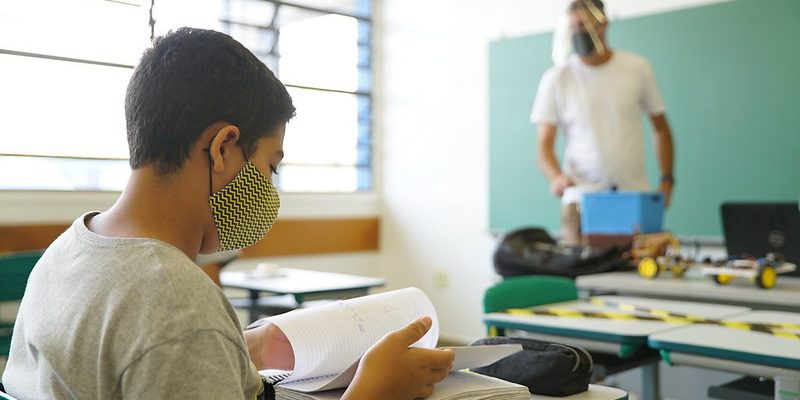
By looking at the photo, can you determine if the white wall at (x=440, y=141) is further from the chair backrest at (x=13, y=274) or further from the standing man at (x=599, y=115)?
the chair backrest at (x=13, y=274)

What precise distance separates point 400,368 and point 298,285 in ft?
9.38

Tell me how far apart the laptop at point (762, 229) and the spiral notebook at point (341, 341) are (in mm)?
2102

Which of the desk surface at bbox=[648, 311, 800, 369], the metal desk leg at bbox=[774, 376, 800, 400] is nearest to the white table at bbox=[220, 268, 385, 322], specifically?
the desk surface at bbox=[648, 311, 800, 369]

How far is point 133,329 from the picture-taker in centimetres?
83

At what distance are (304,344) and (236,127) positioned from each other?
1.17ft

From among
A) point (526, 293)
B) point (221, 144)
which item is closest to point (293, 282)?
point (526, 293)

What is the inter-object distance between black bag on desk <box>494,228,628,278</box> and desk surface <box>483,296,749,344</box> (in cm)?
73

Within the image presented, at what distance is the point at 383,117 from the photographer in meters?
6.46

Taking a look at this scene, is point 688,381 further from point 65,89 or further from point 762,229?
point 65,89

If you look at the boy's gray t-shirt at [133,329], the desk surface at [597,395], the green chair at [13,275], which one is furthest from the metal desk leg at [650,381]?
the green chair at [13,275]

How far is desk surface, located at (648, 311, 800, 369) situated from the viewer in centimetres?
166

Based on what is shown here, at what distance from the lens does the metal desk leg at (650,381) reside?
2.25 meters

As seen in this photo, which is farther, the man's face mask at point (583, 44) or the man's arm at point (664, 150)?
the man's arm at point (664, 150)

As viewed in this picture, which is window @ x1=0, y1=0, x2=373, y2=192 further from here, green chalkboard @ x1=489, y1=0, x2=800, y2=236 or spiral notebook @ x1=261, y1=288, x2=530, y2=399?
spiral notebook @ x1=261, y1=288, x2=530, y2=399
